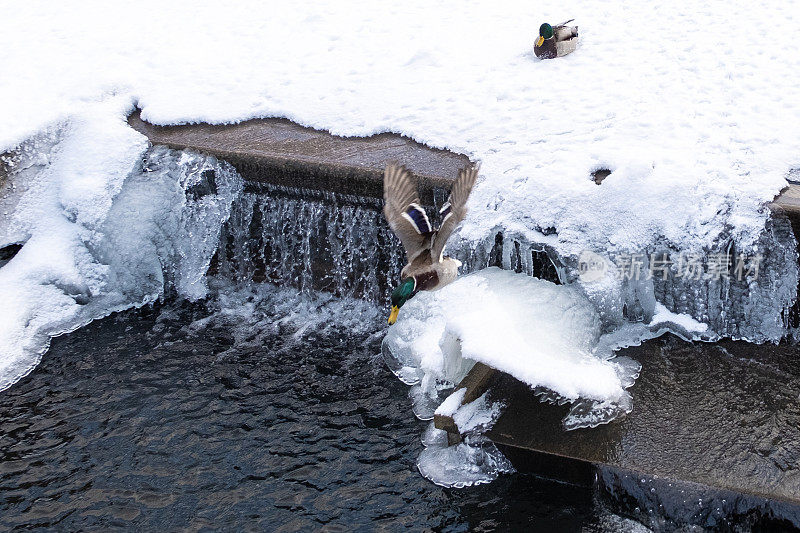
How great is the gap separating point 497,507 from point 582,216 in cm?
233

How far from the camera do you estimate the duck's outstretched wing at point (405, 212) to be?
559cm

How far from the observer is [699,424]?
498 centimetres

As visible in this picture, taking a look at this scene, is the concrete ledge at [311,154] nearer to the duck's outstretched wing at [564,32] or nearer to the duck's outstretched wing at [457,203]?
the duck's outstretched wing at [457,203]

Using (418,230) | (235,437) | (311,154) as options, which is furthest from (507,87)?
(235,437)

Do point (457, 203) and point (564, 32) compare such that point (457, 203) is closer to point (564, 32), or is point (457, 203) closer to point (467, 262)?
point (467, 262)

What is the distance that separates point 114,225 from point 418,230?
331 centimetres

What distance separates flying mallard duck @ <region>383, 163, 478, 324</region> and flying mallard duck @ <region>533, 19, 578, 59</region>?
2.99 metres

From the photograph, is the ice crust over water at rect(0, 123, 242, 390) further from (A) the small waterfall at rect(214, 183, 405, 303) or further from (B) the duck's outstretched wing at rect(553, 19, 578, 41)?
(B) the duck's outstretched wing at rect(553, 19, 578, 41)

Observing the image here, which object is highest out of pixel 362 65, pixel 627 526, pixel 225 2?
pixel 225 2

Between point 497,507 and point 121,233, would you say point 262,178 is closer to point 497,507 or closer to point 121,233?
point 121,233

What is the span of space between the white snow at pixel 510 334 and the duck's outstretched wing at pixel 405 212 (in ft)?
1.86

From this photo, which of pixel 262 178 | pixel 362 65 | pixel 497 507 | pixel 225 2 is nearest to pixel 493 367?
pixel 497 507

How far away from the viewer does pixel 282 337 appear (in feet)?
21.6

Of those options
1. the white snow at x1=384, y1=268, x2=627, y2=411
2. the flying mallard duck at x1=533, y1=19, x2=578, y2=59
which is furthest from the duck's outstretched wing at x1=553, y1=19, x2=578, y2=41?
the white snow at x1=384, y1=268, x2=627, y2=411
